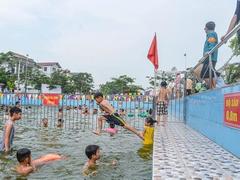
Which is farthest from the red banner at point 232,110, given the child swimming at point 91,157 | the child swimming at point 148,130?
the child swimming at point 148,130

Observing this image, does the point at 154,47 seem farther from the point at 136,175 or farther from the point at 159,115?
the point at 136,175

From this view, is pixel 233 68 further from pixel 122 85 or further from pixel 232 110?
pixel 122 85

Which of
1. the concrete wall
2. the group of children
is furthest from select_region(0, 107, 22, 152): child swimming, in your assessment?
the concrete wall

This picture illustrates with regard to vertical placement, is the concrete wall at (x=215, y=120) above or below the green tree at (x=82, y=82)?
below

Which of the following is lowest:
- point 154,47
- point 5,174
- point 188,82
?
point 5,174

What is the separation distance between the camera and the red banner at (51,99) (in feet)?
61.0

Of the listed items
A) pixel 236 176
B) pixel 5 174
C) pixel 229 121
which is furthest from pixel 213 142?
pixel 5 174

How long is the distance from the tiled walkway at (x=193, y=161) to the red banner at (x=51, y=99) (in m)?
11.2

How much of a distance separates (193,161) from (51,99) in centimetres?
1379

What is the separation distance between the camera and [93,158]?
287 inches

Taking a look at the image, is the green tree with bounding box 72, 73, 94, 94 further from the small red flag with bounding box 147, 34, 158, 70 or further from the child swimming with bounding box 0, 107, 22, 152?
the child swimming with bounding box 0, 107, 22, 152

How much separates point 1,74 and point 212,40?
48.5 metres

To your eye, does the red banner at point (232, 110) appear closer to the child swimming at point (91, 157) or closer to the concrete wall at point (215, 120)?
the concrete wall at point (215, 120)

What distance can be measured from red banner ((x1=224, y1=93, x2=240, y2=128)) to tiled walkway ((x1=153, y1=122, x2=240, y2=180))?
569mm
